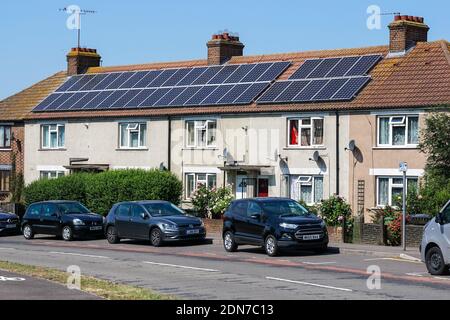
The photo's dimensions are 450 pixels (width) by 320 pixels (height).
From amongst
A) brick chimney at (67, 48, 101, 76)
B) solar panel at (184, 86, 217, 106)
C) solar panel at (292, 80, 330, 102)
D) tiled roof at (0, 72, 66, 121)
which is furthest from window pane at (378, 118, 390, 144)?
brick chimney at (67, 48, 101, 76)

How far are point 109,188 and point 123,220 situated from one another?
34.6ft

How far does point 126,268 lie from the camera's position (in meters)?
25.0

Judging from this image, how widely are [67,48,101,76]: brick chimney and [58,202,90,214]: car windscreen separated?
18.5 meters

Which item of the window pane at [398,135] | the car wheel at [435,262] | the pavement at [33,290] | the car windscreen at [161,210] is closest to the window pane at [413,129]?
the window pane at [398,135]

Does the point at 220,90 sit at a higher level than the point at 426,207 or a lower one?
higher

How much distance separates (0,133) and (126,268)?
33002 mm

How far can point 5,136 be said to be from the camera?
2205 inches

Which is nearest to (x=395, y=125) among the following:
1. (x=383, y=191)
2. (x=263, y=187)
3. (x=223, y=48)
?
(x=383, y=191)

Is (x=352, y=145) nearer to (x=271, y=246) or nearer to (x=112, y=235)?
(x=112, y=235)

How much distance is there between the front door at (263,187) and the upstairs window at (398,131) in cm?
599

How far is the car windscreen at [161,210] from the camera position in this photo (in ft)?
114

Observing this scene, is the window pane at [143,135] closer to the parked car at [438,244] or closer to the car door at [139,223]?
the car door at [139,223]
